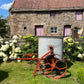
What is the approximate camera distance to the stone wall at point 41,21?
476 inches

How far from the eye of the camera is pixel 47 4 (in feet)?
41.0

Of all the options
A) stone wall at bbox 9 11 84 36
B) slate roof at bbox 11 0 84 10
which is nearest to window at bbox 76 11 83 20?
stone wall at bbox 9 11 84 36

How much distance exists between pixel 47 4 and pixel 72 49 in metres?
8.67

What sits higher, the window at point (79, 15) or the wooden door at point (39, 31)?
the window at point (79, 15)

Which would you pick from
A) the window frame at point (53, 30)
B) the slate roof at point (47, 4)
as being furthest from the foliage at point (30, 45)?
the slate roof at point (47, 4)

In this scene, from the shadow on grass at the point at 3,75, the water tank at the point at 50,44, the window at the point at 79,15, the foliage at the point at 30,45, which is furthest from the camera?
the window at the point at 79,15

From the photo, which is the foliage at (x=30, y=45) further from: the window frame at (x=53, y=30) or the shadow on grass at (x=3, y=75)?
the window frame at (x=53, y=30)

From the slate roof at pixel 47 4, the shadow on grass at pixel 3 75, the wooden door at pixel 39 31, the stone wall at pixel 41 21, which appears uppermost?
the slate roof at pixel 47 4

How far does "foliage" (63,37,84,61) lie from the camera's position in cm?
511

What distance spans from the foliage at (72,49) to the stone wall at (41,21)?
275 inches

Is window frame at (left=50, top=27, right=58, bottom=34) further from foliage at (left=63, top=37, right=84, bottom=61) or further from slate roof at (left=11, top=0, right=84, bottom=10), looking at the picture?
foliage at (left=63, top=37, right=84, bottom=61)

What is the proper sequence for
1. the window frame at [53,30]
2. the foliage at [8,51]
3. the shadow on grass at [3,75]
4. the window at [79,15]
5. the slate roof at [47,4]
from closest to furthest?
the shadow on grass at [3,75] < the foliage at [8,51] < the slate roof at [47,4] < the window at [79,15] < the window frame at [53,30]

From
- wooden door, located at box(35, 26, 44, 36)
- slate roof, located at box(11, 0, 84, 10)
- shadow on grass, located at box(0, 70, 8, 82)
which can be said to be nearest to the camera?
shadow on grass, located at box(0, 70, 8, 82)

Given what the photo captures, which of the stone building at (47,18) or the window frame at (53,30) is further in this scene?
the window frame at (53,30)
